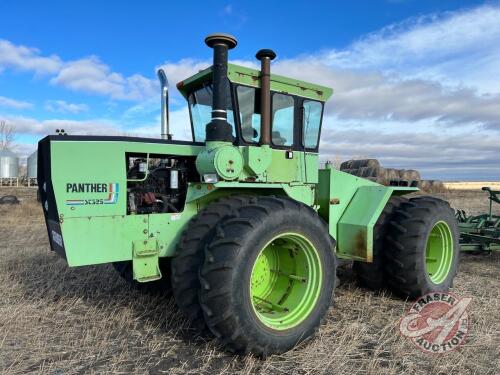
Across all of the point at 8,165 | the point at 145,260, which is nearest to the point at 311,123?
the point at 145,260

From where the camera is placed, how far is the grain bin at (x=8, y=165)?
4266cm

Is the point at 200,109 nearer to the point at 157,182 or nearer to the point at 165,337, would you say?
the point at 157,182

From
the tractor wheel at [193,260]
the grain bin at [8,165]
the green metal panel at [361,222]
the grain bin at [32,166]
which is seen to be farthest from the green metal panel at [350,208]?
the grain bin at [8,165]

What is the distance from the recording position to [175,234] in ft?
14.5

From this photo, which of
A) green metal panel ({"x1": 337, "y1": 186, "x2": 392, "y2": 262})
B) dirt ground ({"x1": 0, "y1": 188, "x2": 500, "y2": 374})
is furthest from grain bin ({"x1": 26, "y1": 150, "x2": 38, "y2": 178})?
green metal panel ({"x1": 337, "y1": 186, "x2": 392, "y2": 262})

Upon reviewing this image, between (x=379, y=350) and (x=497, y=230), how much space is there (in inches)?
198

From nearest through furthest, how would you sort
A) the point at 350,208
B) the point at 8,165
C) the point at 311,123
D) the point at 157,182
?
the point at 157,182
the point at 311,123
the point at 350,208
the point at 8,165

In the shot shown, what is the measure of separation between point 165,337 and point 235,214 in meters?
1.51

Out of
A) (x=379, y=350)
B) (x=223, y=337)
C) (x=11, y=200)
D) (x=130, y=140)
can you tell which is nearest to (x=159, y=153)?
(x=130, y=140)

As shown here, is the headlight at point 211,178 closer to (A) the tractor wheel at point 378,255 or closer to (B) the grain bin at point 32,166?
(A) the tractor wheel at point 378,255

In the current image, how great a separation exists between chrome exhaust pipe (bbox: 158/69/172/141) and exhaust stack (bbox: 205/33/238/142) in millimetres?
1099

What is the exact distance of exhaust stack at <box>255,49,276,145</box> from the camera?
470cm

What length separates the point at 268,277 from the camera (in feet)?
15.7

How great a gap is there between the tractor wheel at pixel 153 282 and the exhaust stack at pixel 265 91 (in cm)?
187
